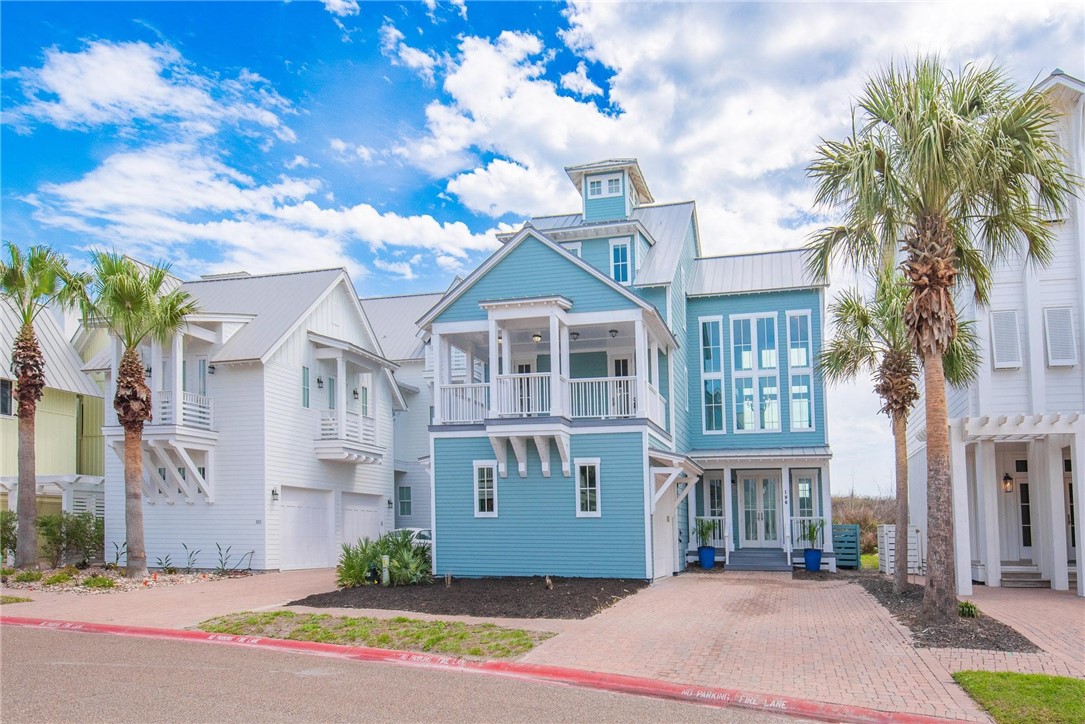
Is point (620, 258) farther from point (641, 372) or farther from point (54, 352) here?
point (54, 352)

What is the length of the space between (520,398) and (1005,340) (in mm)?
10721

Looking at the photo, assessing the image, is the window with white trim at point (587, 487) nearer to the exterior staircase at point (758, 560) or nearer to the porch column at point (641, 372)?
the porch column at point (641, 372)

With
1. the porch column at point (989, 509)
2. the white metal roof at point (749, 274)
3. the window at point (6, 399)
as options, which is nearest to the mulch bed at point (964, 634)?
the porch column at point (989, 509)

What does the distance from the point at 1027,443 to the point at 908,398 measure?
5535 millimetres

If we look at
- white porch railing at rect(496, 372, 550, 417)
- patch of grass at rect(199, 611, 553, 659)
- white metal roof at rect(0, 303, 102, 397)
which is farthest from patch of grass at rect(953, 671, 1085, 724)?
white metal roof at rect(0, 303, 102, 397)

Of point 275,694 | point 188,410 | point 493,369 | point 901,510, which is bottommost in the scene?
point 275,694

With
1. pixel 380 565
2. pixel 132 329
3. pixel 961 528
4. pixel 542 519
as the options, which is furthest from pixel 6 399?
pixel 961 528

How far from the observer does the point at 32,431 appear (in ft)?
74.3

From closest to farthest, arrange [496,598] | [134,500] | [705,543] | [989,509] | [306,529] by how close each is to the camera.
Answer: [496,598]
[989,509]
[134,500]
[705,543]
[306,529]

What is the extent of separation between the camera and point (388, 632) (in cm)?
1314

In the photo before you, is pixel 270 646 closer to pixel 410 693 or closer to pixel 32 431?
pixel 410 693

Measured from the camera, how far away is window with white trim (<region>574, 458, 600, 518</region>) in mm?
20375

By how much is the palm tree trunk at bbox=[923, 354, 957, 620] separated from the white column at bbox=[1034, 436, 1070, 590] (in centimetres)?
649

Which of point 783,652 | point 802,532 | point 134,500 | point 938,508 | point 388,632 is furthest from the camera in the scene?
point 802,532
